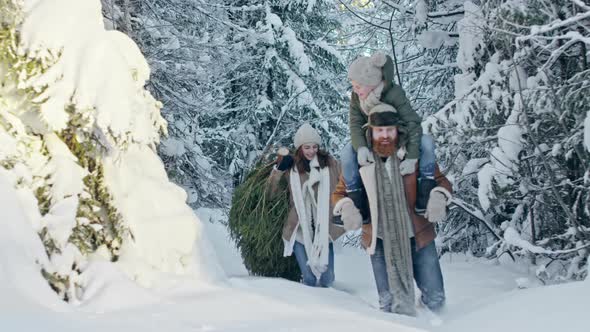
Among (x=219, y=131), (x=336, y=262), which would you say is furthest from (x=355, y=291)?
(x=219, y=131)

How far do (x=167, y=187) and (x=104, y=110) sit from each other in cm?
89

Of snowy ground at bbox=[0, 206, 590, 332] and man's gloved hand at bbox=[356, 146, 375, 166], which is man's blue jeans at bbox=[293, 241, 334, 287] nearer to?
snowy ground at bbox=[0, 206, 590, 332]

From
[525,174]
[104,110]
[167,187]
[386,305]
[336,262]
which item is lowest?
[336,262]

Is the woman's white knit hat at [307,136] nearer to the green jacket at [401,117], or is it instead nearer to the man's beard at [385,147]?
the green jacket at [401,117]

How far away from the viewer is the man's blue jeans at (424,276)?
5242 millimetres

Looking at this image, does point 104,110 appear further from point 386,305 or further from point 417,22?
point 417,22

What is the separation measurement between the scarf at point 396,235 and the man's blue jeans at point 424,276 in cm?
13

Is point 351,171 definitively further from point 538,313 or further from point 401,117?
point 538,313

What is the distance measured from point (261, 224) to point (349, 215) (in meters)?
2.13

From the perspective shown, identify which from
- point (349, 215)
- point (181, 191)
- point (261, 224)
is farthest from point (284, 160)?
point (181, 191)

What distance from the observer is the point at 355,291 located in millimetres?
7016

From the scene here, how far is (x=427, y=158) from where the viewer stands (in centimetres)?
520

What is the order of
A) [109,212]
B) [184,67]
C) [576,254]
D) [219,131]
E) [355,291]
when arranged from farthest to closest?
[219,131] → [184,67] → [355,291] → [576,254] → [109,212]

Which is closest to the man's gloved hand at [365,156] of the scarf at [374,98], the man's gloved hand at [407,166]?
the man's gloved hand at [407,166]
